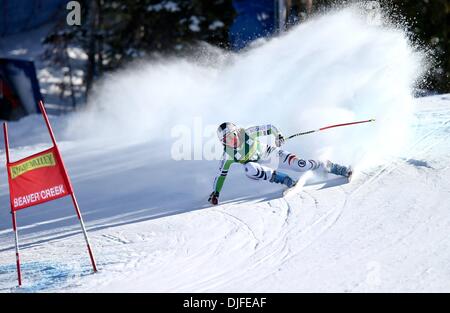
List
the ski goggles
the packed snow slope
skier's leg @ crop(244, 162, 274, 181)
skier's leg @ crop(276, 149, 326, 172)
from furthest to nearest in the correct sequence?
skier's leg @ crop(276, 149, 326, 172), skier's leg @ crop(244, 162, 274, 181), the ski goggles, the packed snow slope

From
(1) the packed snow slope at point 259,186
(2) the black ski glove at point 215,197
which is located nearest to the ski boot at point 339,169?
(1) the packed snow slope at point 259,186

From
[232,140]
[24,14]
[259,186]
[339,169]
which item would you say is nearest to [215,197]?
[232,140]

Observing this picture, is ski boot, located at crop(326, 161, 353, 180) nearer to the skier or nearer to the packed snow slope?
the skier

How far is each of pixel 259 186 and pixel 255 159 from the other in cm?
71

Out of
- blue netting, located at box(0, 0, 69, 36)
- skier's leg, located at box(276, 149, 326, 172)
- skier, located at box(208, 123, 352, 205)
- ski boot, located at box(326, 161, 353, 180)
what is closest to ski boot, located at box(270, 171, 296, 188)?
skier, located at box(208, 123, 352, 205)

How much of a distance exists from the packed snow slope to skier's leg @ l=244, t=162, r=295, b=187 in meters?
0.21

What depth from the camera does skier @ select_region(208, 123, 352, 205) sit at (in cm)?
829

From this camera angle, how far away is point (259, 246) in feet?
22.4


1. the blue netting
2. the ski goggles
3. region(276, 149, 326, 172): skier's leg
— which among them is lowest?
region(276, 149, 326, 172): skier's leg

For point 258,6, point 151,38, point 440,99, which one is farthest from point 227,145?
point 151,38

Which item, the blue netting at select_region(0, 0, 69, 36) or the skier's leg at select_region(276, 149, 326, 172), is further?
the blue netting at select_region(0, 0, 69, 36)

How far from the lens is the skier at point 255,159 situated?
829 centimetres

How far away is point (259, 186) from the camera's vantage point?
911 centimetres
